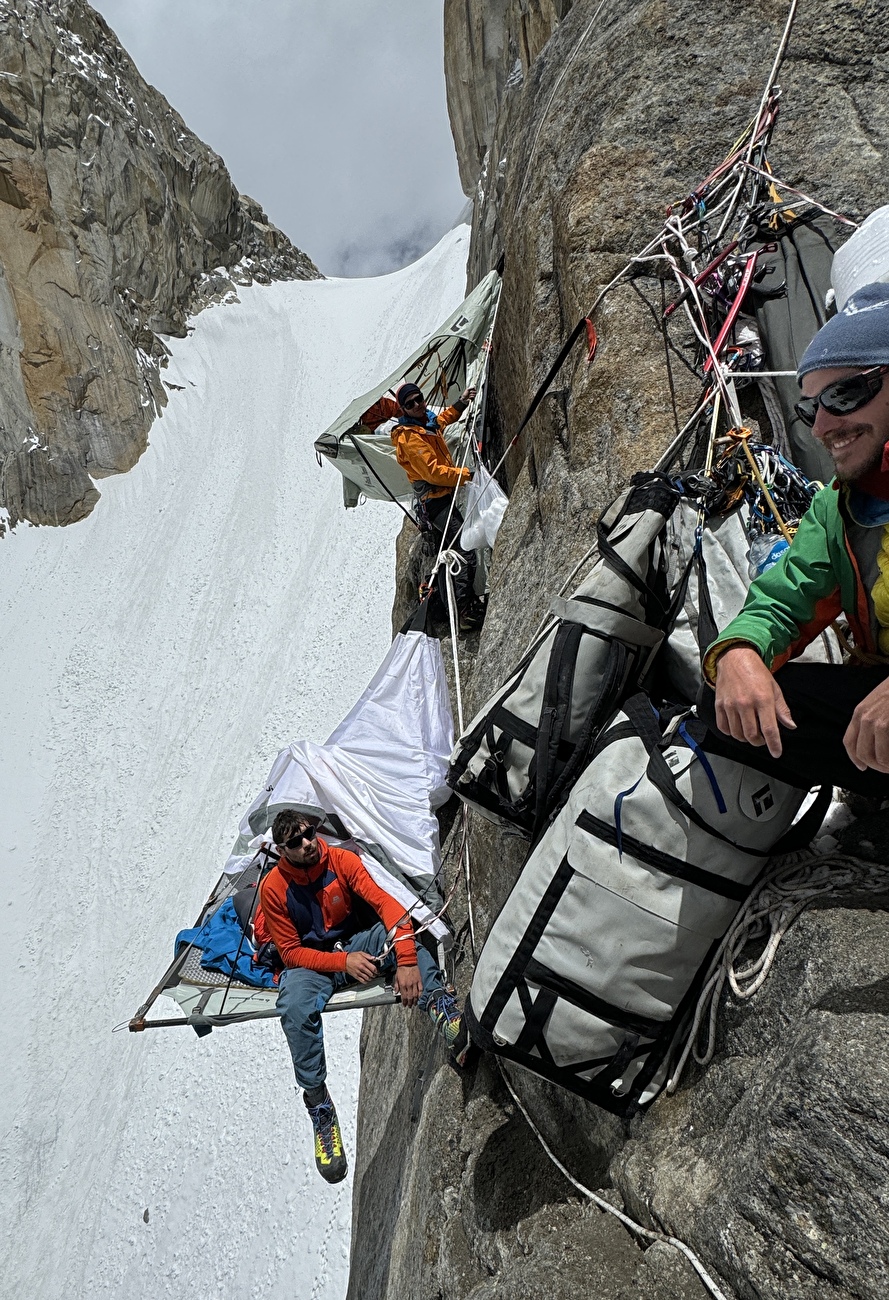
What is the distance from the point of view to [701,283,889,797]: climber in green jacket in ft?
5.14

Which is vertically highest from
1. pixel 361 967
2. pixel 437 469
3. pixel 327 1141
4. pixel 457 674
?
pixel 437 469

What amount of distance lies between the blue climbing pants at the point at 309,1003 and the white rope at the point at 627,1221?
44.3 inches

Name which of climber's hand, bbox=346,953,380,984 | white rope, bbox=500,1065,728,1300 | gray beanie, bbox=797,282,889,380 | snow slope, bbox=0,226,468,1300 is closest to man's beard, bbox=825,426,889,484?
gray beanie, bbox=797,282,889,380

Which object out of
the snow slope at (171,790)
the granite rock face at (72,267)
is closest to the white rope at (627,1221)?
the snow slope at (171,790)

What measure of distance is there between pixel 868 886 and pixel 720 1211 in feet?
2.67

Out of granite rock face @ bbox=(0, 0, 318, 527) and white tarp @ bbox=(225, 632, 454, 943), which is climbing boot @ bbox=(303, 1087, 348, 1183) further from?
granite rock face @ bbox=(0, 0, 318, 527)

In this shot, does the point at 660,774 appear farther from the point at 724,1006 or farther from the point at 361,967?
the point at 361,967

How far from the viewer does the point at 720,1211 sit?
181 cm

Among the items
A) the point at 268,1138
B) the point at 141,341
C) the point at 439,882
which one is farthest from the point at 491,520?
the point at 141,341

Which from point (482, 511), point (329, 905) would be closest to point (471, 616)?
point (482, 511)

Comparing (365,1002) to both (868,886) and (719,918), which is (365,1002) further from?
(868,886)

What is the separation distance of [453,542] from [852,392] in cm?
511

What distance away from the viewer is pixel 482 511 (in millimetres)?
6285

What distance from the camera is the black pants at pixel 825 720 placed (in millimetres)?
1774
